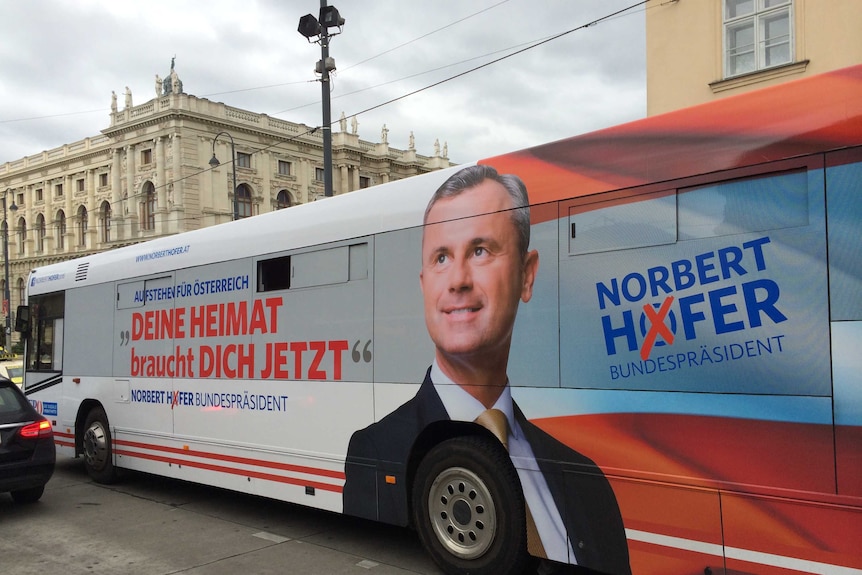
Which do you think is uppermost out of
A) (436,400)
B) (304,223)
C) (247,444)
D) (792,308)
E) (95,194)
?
(95,194)

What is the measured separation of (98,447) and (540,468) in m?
7.17

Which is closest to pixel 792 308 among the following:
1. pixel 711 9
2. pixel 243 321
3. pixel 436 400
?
pixel 436 400

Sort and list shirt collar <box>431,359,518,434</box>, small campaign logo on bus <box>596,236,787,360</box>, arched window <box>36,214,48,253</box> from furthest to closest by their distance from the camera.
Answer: arched window <box>36,214,48,253</box> → shirt collar <box>431,359,518,434</box> → small campaign logo on bus <box>596,236,787,360</box>

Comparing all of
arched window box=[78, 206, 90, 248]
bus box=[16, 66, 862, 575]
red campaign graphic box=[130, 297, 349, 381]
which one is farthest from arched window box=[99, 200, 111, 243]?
bus box=[16, 66, 862, 575]

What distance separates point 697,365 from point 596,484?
3.38 ft

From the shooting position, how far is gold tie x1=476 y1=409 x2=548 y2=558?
15.8 ft

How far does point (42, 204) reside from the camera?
78.4 m

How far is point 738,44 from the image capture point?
41.7 ft

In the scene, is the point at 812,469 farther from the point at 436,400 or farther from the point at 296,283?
the point at 296,283

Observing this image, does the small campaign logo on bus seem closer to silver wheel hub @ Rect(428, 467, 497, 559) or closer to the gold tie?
the gold tie

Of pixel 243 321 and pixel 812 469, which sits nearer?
pixel 812 469

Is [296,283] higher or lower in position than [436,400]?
higher

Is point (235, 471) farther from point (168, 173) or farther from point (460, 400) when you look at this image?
point (168, 173)

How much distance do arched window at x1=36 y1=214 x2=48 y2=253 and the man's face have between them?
84.4 meters
